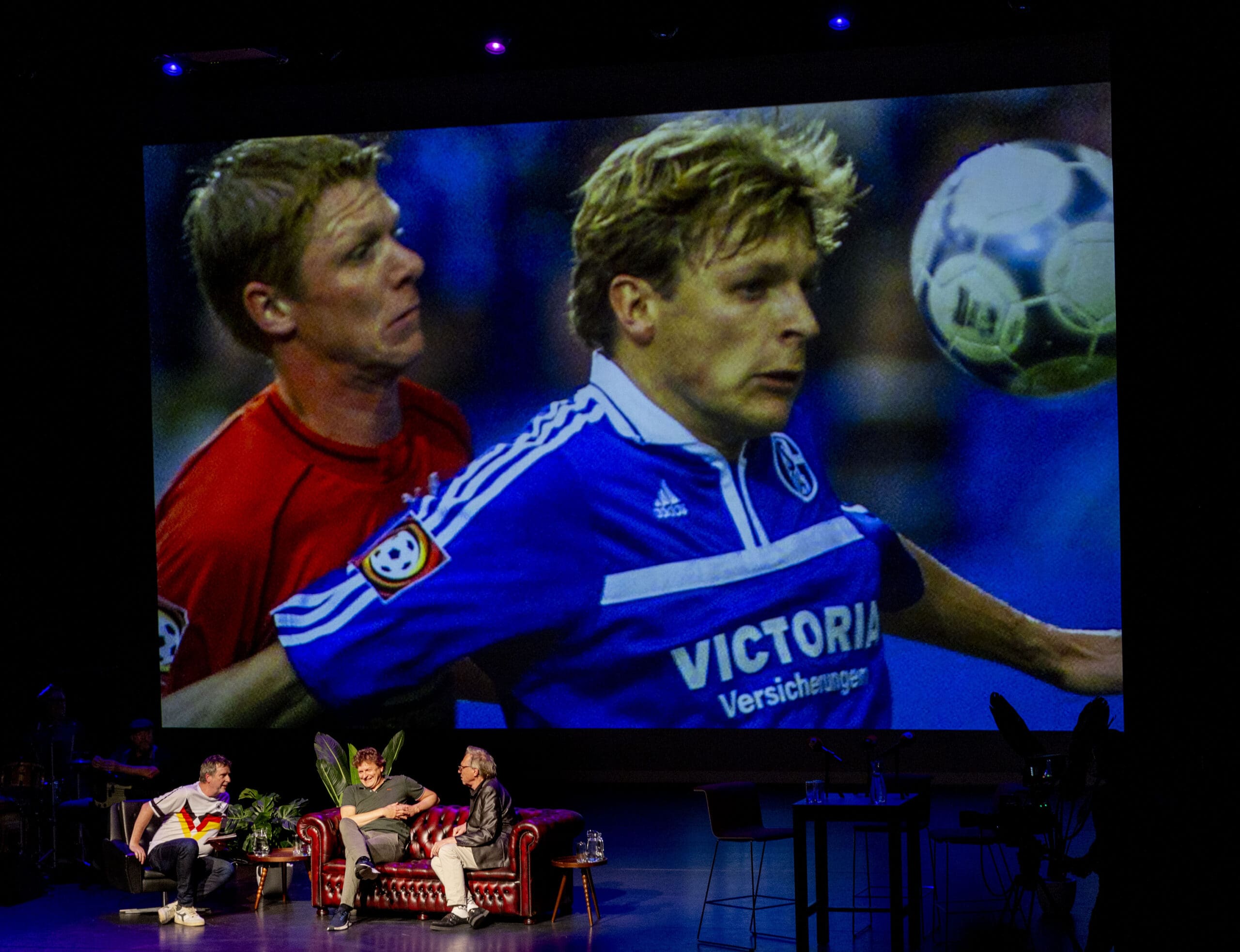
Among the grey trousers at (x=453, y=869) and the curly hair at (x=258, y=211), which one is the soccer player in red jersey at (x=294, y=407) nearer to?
the curly hair at (x=258, y=211)

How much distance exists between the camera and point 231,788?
11727mm

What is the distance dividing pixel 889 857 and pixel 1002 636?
13.0 feet

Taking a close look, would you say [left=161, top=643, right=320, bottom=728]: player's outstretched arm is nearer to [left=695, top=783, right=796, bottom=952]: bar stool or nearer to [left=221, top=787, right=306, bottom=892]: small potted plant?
[left=221, top=787, right=306, bottom=892]: small potted plant

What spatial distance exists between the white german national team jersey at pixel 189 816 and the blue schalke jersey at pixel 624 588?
130 inches

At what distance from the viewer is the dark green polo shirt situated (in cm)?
794

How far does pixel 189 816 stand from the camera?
8.05 m

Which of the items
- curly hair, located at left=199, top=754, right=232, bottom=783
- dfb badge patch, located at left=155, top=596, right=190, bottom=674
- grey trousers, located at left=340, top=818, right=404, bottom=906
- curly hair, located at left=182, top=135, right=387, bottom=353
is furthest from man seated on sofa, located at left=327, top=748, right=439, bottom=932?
curly hair, located at left=182, top=135, right=387, bottom=353

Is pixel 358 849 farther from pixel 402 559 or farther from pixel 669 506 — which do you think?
pixel 669 506

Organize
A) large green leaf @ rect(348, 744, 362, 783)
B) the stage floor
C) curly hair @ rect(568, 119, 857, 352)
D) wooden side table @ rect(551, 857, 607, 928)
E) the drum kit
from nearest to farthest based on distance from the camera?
1. the stage floor
2. wooden side table @ rect(551, 857, 607, 928)
3. large green leaf @ rect(348, 744, 362, 783)
4. the drum kit
5. curly hair @ rect(568, 119, 857, 352)

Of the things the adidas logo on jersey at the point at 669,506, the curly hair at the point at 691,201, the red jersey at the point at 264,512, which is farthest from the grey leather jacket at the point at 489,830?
the curly hair at the point at 691,201

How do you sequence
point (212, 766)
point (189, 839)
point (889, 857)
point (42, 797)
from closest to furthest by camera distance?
point (889, 857)
point (189, 839)
point (212, 766)
point (42, 797)

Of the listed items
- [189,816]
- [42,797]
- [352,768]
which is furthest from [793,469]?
[42,797]

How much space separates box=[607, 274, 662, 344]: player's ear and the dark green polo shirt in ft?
13.3

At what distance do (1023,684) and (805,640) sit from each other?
1.46 meters
